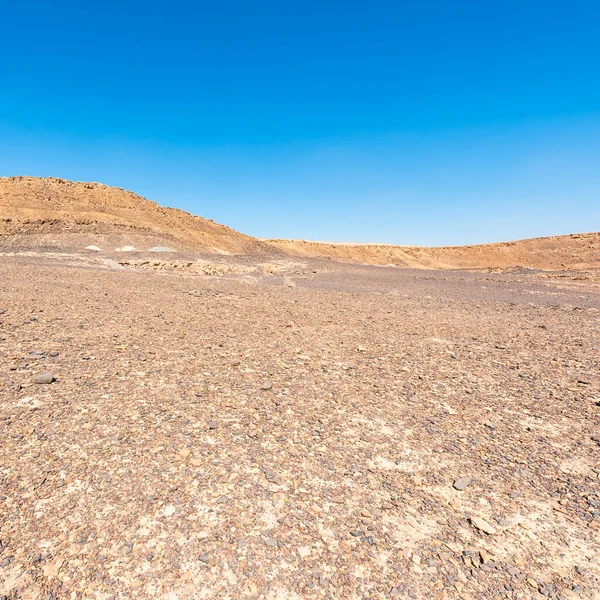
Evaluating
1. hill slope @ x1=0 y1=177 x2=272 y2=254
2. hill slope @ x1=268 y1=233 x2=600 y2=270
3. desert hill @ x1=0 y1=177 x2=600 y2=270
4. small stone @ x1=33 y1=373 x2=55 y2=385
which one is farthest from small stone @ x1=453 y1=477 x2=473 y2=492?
hill slope @ x1=268 y1=233 x2=600 y2=270

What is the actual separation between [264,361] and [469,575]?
13.3 feet

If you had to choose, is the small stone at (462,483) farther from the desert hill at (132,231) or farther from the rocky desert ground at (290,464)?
the desert hill at (132,231)

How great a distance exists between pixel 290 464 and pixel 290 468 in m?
0.06

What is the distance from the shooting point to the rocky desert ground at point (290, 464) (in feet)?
7.43

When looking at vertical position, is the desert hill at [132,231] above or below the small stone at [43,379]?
above

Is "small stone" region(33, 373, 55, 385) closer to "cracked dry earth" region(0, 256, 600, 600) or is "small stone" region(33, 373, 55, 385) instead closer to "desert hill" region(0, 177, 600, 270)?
"cracked dry earth" region(0, 256, 600, 600)

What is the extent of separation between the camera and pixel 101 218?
34062 millimetres

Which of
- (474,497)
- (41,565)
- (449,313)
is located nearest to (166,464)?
(41,565)

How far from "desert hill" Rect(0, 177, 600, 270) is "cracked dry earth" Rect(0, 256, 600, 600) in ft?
88.0

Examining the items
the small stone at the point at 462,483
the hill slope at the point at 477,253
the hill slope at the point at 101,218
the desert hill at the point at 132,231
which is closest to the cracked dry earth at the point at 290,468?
the small stone at the point at 462,483

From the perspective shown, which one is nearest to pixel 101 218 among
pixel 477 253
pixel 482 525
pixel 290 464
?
pixel 290 464

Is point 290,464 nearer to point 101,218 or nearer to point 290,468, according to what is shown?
point 290,468

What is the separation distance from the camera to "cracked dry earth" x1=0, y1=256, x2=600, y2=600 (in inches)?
89.0

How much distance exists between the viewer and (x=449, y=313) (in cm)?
1109
